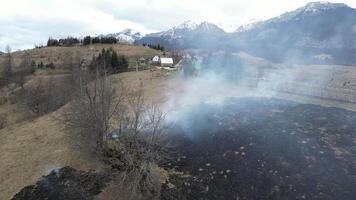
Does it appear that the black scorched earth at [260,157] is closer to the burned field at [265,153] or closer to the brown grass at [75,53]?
the burned field at [265,153]

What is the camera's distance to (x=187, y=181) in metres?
23.7

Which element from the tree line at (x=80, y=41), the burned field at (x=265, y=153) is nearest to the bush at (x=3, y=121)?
the burned field at (x=265, y=153)

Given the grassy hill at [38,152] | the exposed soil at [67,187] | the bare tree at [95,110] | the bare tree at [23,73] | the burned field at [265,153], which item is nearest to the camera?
the burned field at [265,153]

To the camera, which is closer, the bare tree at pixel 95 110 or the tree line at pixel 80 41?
the bare tree at pixel 95 110

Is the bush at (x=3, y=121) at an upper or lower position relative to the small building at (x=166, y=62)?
lower

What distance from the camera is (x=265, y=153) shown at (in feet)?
87.4

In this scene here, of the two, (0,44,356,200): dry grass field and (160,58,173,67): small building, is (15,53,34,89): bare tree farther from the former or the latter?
(160,58,173,67): small building

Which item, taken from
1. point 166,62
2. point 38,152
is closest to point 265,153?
point 38,152

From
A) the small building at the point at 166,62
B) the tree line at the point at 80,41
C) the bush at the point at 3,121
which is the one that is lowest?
the bush at the point at 3,121

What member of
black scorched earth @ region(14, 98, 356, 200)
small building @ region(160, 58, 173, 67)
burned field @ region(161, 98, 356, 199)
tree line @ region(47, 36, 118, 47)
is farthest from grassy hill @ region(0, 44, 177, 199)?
tree line @ region(47, 36, 118, 47)

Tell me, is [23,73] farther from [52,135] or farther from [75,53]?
[52,135]

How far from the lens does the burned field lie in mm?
22219

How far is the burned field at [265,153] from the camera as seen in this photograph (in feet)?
72.9

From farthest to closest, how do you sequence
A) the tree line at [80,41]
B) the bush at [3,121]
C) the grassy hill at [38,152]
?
the tree line at [80,41]
the bush at [3,121]
the grassy hill at [38,152]
